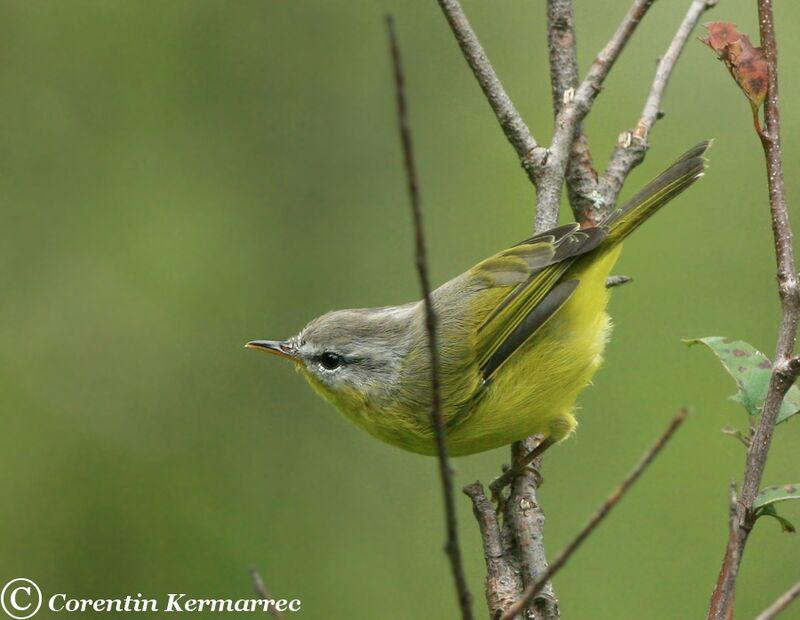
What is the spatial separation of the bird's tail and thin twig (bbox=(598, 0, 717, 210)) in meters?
0.09

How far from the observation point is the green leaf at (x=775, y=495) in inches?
91.7

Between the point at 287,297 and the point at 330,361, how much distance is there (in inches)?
84.0

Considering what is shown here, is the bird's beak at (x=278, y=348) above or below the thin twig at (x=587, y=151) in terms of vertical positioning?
below

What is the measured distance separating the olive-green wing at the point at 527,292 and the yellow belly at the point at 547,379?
0.19ft

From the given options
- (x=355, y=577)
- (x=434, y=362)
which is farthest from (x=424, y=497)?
(x=434, y=362)

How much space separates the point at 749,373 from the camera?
281cm

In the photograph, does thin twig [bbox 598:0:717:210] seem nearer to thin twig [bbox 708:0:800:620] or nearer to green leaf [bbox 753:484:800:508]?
thin twig [bbox 708:0:800:620]

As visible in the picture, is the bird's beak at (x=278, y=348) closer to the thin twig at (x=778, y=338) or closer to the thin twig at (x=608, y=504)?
the thin twig at (x=778, y=338)

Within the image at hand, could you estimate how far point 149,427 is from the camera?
556 cm

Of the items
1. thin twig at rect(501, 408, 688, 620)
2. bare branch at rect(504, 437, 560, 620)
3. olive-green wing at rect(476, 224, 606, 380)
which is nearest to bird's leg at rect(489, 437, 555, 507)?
bare branch at rect(504, 437, 560, 620)

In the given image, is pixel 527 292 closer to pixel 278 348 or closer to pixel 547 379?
pixel 547 379

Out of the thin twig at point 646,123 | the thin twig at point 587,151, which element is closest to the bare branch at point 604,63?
the thin twig at point 587,151

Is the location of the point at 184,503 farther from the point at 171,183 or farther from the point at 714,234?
the point at 714,234

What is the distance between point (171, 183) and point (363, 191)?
1.16 metres
